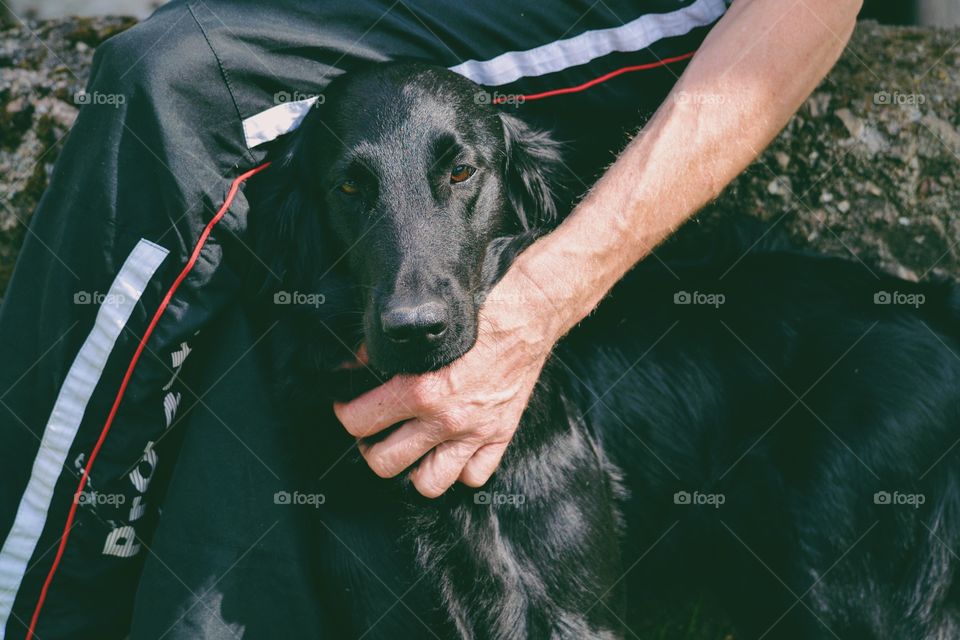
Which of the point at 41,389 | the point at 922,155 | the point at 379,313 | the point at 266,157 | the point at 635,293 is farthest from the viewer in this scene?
the point at 922,155

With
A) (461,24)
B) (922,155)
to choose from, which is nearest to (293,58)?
(461,24)

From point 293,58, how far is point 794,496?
1750 millimetres

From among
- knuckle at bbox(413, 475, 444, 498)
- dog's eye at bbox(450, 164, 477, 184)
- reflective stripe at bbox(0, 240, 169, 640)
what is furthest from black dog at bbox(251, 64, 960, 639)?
reflective stripe at bbox(0, 240, 169, 640)

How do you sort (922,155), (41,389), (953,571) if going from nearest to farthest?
(41,389) → (953,571) → (922,155)

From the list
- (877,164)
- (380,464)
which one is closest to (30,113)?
(380,464)

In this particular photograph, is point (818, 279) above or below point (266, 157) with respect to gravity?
below

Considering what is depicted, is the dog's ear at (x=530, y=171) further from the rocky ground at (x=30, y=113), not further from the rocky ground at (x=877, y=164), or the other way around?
the rocky ground at (x=30, y=113)

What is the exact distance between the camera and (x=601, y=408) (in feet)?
8.27

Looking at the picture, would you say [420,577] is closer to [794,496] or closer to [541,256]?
[541,256]

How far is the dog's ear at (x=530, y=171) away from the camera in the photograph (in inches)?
93.0

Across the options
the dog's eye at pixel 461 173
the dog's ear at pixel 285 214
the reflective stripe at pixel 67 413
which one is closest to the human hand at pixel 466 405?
the dog's eye at pixel 461 173

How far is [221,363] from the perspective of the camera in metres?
2.12

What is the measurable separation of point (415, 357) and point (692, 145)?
0.88 metres

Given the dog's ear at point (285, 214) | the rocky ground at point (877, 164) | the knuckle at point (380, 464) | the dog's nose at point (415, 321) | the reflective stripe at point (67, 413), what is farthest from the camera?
the rocky ground at point (877, 164)
